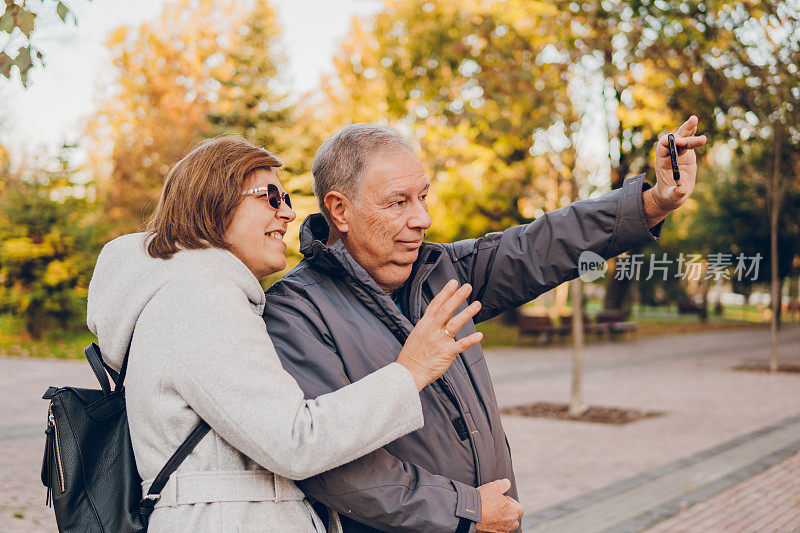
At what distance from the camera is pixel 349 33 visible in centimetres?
2369

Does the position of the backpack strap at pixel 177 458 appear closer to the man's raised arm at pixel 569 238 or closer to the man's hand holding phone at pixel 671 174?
Answer: the man's raised arm at pixel 569 238

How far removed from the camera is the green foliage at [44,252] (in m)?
19.1

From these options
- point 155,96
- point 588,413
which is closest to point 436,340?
point 588,413

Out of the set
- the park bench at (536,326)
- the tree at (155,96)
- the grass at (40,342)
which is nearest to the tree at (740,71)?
the park bench at (536,326)

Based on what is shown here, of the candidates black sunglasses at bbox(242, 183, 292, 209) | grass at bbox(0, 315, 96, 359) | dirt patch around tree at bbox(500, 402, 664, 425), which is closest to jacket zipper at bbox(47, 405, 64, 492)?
black sunglasses at bbox(242, 183, 292, 209)

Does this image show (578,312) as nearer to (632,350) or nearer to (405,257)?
(405,257)

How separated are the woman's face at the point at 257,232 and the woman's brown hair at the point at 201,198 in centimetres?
2

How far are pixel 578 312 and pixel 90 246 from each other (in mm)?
14567

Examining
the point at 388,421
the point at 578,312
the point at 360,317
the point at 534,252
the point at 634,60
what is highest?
the point at 634,60

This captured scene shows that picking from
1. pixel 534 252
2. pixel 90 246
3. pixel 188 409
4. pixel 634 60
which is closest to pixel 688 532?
pixel 534 252

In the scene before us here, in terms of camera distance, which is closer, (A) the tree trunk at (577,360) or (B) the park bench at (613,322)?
(A) the tree trunk at (577,360)

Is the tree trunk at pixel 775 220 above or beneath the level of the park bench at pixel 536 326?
above

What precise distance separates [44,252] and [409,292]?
63.7 ft

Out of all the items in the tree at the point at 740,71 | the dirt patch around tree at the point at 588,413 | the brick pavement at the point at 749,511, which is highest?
the tree at the point at 740,71
